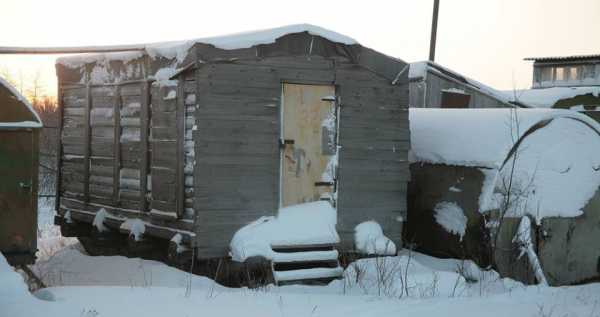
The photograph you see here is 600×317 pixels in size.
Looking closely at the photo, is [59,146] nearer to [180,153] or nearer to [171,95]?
[171,95]

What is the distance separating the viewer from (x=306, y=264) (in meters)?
9.80

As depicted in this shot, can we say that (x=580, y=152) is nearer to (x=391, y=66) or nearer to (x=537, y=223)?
(x=537, y=223)

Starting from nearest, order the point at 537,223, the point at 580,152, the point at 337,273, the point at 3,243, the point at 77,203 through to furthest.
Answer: the point at 3,243 < the point at 337,273 < the point at 537,223 < the point at 580,152 < the point at 77,203

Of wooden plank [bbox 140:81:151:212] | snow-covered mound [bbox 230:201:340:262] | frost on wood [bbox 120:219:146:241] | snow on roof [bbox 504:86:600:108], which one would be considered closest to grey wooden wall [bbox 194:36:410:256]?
snow-covered mound [bbox 230:201:340:262]

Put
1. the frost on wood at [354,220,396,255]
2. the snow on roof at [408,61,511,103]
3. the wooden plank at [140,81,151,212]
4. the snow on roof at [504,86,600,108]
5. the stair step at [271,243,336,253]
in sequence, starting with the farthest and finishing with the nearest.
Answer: the snow on roof at [504,86,600,108], the snow on roof at [408,61,511,103], the wooden plank at [140,81,151,212], the frost on wood at [354,220,396,255], the stair step at [271,243,336,253]

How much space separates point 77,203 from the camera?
39.8ft

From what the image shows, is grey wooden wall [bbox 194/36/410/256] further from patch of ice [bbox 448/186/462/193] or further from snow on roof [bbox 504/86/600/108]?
snow on roof [bbox 504/86/600/108]

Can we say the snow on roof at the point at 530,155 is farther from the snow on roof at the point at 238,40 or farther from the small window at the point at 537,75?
the small window at the point at 537,75

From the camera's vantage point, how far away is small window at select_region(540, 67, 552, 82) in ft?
123

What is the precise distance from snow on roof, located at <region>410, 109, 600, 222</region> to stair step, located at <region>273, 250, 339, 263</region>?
7.77 ft

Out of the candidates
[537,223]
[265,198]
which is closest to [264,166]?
[265,198]

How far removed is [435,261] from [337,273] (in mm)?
2155

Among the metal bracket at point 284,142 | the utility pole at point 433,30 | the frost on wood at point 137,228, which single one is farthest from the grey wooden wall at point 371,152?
the utility pole at point 433,30

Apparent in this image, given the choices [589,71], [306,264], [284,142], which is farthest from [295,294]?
[589,71]
